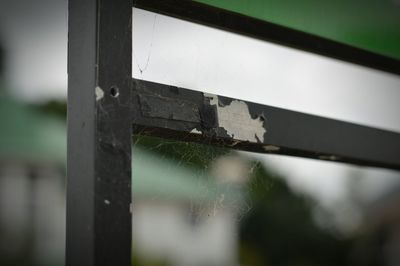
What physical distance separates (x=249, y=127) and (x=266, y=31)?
0.30 meters

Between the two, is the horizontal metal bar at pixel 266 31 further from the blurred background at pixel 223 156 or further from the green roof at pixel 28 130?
the green roof at pixel 28 130

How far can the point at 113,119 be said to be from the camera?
89cm

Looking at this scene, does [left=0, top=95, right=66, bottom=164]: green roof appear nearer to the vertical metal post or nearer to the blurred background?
the blurred background

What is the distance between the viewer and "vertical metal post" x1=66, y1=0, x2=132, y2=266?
33.6 inches

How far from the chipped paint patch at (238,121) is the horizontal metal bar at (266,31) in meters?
0.20

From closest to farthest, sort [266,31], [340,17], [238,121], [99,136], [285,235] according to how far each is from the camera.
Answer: [99,136]
[238,121]
[266,31]
[340,17]
[285,235]

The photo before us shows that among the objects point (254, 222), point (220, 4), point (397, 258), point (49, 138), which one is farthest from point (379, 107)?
point (397, 258)

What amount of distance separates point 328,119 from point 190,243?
5.31 m

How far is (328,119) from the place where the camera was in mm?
1322

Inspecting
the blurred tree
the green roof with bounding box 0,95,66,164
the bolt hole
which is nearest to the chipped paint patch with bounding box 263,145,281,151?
the bolt hole

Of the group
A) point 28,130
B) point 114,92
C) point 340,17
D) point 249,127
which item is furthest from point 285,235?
point 114,92

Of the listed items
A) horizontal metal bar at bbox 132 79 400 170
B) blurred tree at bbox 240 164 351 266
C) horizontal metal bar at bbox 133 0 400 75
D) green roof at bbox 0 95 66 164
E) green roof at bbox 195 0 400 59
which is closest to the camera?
horizontal metal bar at bbox 132 79 400 170

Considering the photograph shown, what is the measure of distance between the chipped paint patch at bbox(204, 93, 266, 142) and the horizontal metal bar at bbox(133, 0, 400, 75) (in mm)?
199

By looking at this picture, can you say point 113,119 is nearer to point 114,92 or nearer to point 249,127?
point 114,92
